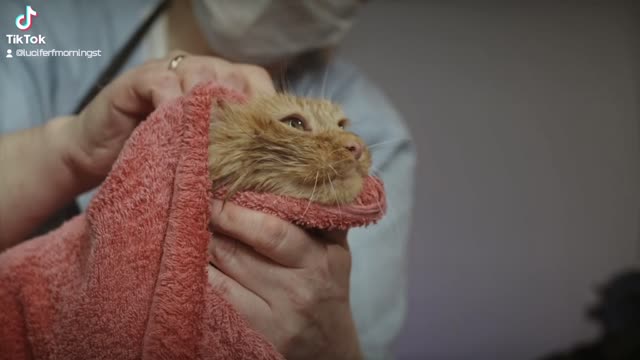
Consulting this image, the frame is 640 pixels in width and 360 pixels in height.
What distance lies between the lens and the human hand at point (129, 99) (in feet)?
1.50

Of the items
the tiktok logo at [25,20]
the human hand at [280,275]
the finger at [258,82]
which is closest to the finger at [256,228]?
the human hand at [280,275]

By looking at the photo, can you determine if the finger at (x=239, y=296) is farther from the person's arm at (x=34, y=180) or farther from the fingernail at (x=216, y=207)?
the person's arm at (x=34, y=180)

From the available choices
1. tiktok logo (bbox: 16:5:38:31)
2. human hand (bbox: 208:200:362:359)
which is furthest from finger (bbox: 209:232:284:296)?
tiktok logo (bbox: 16:5:38:31)

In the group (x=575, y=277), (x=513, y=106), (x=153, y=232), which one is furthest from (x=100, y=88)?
(x=575, y=277)

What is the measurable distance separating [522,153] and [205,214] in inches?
15.9

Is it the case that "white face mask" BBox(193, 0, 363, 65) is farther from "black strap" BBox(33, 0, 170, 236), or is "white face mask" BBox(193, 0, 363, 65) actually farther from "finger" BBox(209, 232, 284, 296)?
"finger" BBox(209, 232, 284, 296)

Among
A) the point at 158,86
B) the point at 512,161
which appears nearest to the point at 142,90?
the point at 158,86

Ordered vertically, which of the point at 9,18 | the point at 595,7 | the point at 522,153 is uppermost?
the point at 595,7

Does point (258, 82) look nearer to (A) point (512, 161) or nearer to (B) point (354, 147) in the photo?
(B) point (354, 147)

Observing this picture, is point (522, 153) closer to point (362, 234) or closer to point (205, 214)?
point (362, 234)

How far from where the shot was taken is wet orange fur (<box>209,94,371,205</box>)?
39 cm

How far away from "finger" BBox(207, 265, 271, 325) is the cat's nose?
4.8 inches

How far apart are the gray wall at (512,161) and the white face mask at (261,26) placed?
0.12 meters

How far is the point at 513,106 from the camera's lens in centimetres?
Answer: 64
